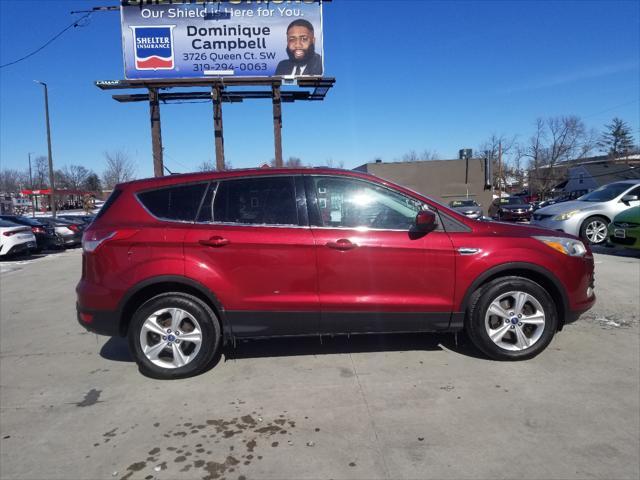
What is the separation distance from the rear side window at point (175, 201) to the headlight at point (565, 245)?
10.2ft

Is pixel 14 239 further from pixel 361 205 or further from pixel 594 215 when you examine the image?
pixel 594 215

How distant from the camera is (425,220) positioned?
378 centimetres

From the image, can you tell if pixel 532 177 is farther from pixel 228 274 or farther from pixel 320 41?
pixel 228 274

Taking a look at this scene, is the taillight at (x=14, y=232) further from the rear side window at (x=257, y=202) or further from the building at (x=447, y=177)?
the building at (x=447, y=177)

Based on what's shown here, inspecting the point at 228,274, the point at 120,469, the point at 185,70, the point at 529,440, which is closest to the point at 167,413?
the point at 120,469

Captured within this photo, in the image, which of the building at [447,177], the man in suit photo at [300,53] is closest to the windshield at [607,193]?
the man in suit photo at [300,53]

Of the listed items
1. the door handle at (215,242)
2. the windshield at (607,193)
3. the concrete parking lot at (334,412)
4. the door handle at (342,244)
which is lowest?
the concrete parking lot at (334,412)

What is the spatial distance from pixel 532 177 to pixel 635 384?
238 ft

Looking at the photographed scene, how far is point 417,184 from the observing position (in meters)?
39.8

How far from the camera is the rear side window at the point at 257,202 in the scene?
12.8ft

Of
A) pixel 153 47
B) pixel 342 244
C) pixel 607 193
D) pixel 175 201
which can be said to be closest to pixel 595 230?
pixel 607 193

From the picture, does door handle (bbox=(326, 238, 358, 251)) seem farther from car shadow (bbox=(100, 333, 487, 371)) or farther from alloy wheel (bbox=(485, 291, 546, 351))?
alloy wheel (bbox=(485, 291, 546, 351))

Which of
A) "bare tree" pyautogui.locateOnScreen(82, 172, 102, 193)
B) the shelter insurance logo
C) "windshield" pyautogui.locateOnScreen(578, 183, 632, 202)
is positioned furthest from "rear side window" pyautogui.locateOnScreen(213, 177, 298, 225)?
"bare tree" pyautogui.locateOnScreen(82, 172, 102, 193)

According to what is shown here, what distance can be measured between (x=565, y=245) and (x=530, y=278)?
0.45 meters
